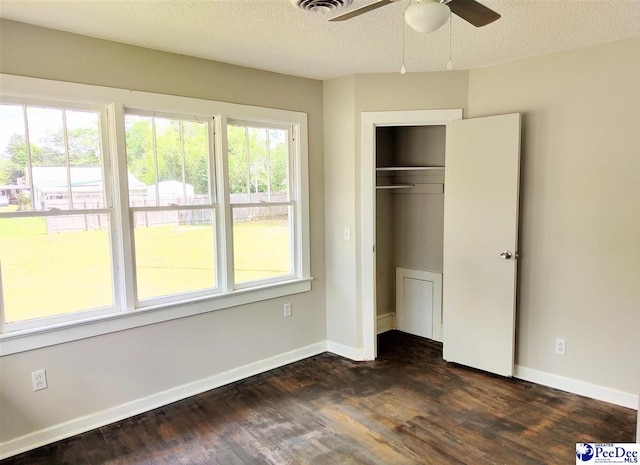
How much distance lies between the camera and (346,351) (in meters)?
3.90

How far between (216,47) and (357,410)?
8.57ft

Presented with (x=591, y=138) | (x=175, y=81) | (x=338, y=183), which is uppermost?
(x=175, y=81)

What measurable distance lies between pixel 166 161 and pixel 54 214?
79 cm

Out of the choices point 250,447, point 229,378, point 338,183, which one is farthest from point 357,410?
point 338,183

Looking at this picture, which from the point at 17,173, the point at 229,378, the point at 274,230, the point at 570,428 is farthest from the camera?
the point at 274,230

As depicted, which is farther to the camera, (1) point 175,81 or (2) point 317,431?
(1) point 175,81

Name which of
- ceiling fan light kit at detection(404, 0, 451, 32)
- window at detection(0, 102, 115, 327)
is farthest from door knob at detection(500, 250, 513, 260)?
window at detection(0, 102, 115, 327)

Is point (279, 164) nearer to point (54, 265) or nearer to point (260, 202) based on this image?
point (260, 202)

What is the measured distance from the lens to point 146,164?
2957mm

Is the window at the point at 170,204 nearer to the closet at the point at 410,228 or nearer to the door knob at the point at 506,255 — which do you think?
the closet at the point at 410,228

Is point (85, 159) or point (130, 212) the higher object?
point (85, 159)

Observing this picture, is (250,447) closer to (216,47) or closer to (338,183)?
(338,183)

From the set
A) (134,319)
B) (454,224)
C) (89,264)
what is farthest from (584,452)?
(89,264)

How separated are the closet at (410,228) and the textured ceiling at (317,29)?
42.6 inches
